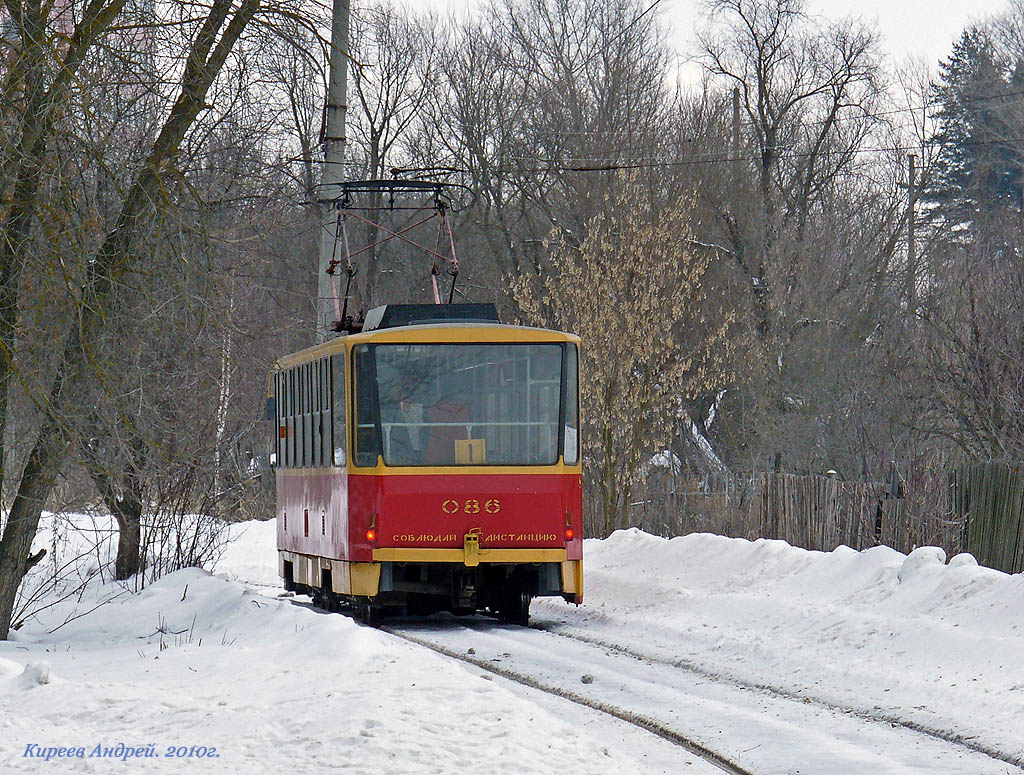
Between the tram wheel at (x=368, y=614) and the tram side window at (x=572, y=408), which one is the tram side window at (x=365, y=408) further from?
the tram side window at (x=572, y=408)

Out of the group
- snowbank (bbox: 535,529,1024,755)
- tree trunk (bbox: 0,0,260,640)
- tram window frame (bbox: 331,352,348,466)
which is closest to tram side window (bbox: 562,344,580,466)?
snowbank (bbox: 535,529,1024,755)

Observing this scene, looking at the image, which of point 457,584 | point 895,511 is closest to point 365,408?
point 457,584

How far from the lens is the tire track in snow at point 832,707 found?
8133 mm

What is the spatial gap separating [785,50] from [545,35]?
6392mm

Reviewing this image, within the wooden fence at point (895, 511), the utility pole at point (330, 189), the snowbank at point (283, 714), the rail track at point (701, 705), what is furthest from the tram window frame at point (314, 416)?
the wooden fence at point (895, 511)

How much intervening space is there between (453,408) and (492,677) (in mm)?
4645

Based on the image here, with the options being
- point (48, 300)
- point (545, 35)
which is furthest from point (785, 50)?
point (48, 300)

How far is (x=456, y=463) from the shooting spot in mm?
15492

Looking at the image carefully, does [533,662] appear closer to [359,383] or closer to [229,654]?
[229,654]

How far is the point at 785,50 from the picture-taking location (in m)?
40.5

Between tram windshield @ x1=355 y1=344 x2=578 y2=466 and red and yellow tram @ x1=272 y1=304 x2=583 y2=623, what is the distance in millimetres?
10

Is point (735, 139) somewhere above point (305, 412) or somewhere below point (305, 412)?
above

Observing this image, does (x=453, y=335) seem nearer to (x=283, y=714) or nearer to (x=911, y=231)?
(x=283, y=714)

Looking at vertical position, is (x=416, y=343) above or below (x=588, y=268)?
below
